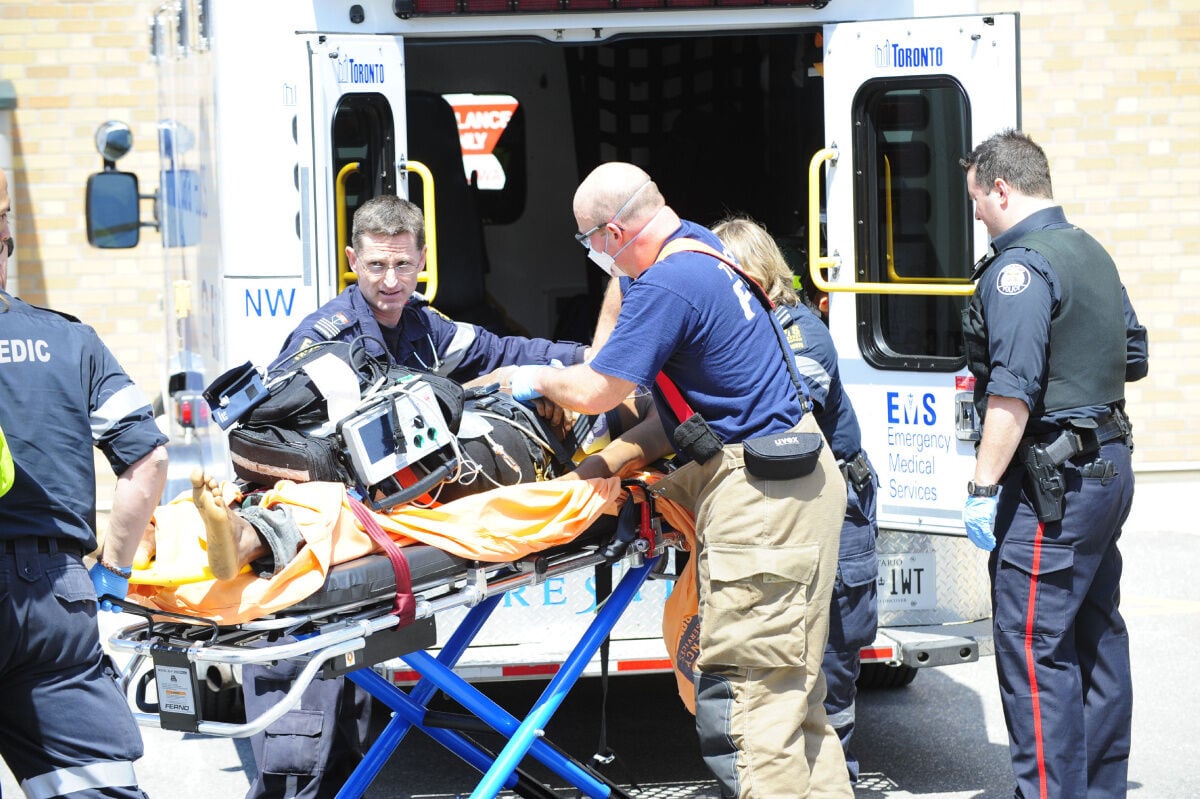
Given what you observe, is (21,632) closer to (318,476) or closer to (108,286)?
(318,476)

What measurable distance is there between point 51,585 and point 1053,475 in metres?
2.50

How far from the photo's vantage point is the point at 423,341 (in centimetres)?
440

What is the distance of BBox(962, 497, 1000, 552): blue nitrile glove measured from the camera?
3881mm

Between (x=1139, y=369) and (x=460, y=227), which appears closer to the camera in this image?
(x=1139, y=369)

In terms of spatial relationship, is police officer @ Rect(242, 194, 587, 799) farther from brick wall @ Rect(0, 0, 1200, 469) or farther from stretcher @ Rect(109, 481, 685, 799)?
brick wall @ Rect(0, 0, 1200, 469)

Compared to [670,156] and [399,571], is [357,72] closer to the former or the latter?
[399,571]

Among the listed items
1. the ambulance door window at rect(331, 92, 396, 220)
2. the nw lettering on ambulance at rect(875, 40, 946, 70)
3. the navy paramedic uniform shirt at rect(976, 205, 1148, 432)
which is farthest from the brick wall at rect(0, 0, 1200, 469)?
the navy paramedic uniform shirt at rect(976, 205, 1148, 432)

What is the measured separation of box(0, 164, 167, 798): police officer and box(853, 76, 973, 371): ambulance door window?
2.59 meters

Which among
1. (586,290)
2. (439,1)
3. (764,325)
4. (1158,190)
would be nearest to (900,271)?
(764,325)

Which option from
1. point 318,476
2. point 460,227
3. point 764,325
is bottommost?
point 318,476

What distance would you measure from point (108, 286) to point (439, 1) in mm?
5784

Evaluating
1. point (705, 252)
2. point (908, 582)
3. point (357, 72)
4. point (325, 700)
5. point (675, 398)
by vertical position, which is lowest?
point (325, 700)

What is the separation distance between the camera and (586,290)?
836cm

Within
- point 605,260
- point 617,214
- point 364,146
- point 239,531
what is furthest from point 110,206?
point 239,531
